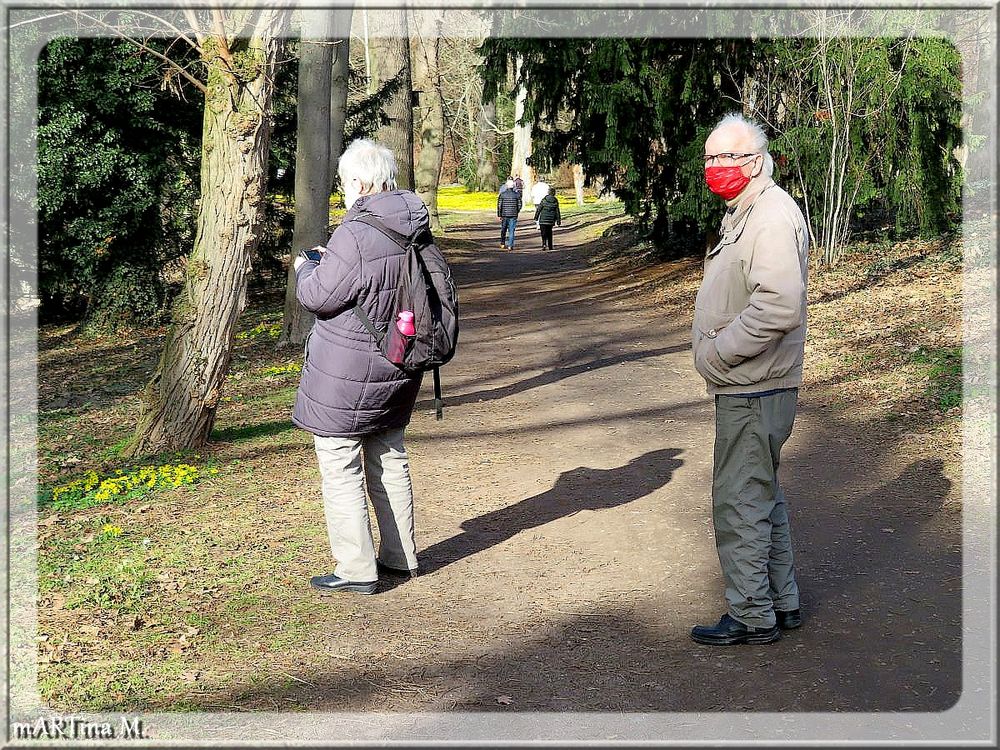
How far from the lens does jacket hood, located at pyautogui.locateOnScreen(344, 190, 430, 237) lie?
4938 mm

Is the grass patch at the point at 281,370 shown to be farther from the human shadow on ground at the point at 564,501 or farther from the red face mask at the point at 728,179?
the red face mask at the point at 728,179

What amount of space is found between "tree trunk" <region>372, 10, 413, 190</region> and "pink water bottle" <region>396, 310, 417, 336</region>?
16781 mm

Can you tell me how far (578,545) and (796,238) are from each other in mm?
2428

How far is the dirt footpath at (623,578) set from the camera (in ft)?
→ 14.2

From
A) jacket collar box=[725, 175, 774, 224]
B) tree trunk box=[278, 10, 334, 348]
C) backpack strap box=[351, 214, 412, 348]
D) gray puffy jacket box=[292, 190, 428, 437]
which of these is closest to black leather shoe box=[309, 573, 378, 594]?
gray puffy jacket box=[292, 190, 428, 437]

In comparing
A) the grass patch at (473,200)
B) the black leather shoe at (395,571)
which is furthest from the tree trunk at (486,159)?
the black leather shoe at (395,571)

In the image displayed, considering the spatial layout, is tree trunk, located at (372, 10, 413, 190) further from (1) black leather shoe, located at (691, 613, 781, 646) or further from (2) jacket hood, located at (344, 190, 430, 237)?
(1) black leather shoe, located at (691, 613, 781, 646)

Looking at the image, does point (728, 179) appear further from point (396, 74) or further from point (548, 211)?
point (548, 211)

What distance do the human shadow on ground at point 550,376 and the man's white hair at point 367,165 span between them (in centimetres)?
493

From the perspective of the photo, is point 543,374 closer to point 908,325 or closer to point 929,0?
point 908,325

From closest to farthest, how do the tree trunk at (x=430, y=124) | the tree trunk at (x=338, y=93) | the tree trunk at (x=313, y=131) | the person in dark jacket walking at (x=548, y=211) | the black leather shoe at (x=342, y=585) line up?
the black leather shoe at (x=342, y=585) < the tree trunk at (x=313, y=131) < the tree trunk at (x=338, y=93) < the person in dark jacket walking at (x=548, y=211) < the tree trunk at (x=430, y=124)

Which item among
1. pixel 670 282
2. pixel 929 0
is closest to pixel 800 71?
pixel 929 0

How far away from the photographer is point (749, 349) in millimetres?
4410

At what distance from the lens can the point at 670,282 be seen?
57.4ft
